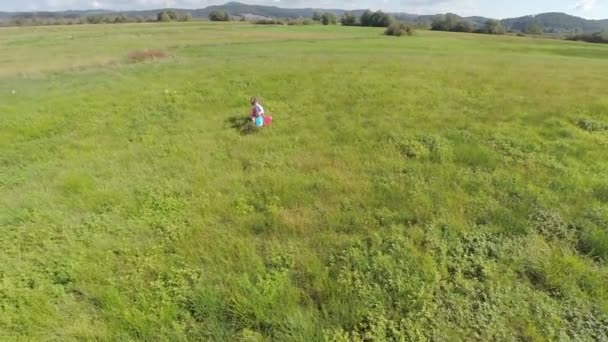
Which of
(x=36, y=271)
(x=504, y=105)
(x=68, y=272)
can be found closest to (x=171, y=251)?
(x=68, y=272)

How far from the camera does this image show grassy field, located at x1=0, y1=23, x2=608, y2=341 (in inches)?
152

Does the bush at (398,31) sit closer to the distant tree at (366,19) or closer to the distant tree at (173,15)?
the distant tree at (366,19)

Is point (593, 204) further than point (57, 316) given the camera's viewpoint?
Yes

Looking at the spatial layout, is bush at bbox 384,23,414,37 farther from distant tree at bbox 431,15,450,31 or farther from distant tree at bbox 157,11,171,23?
distant tree at bbox 157,11,171,23

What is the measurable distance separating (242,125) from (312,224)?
18.6 ft

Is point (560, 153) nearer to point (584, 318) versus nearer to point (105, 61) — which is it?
point (584, 318)

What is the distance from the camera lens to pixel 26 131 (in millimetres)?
10602

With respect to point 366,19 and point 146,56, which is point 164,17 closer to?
point 366,19

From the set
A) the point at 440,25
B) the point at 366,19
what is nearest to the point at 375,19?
the point at 366,19

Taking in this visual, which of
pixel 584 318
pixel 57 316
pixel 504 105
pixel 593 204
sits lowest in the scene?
pixel 57 316

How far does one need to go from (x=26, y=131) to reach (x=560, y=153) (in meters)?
14.2

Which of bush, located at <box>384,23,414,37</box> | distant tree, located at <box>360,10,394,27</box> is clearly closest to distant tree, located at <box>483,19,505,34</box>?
distant tree, located at <box>360,10,394,27</box>

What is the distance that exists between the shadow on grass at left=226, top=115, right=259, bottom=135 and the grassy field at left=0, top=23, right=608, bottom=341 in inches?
3.7

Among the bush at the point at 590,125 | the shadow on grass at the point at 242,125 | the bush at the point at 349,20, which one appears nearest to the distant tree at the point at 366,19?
the bush at the point at 349,20
